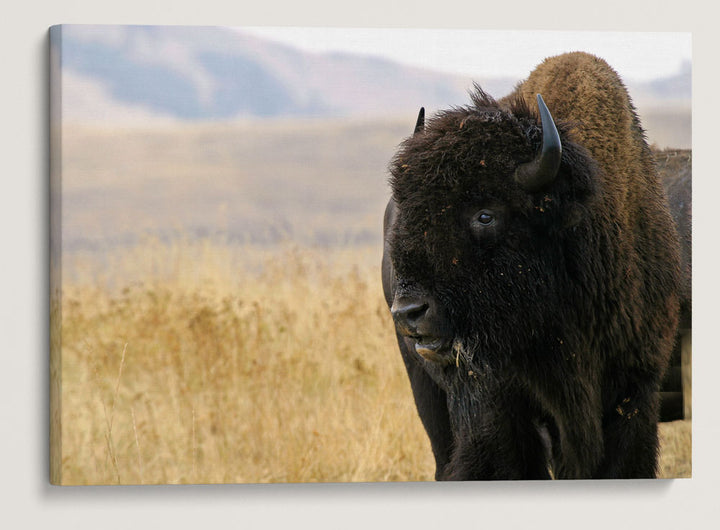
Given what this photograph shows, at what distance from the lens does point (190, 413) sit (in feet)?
11.0

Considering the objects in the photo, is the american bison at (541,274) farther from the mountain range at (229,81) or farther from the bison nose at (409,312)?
the mountain range at (229,81)

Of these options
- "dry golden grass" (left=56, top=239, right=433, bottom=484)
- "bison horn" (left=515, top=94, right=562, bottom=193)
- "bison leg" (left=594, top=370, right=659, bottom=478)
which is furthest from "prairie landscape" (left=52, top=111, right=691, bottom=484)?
"bison horn" (left=515, top=94, right=562, bottom=193)

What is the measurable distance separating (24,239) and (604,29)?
2.00 metres

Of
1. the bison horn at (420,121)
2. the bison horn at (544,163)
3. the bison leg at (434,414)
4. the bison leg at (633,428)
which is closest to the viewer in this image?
the bison horn at (544,163)

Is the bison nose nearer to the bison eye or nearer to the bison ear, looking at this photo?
the bison eye

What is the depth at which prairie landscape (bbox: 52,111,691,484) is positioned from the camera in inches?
125

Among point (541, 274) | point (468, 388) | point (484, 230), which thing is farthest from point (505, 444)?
point (484, 230)

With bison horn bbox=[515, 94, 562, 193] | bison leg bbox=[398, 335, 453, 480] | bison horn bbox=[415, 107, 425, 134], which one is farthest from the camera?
bison leg bbox=[398, 335, 453, 480]

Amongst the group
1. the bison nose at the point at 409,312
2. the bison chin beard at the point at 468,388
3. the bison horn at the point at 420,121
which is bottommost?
the bison chin beard at the point at 468,388

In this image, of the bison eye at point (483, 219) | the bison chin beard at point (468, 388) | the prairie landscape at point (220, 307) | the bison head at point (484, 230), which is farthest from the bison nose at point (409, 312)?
the prairie landscape at point (220, 307)

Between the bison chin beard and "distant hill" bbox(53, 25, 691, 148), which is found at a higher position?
"distant hill" bbox(53, 25, 691, 148)

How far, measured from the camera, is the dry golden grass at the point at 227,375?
3.18 m

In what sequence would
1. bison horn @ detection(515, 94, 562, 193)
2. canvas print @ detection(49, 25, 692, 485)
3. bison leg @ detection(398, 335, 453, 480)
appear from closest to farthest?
bison horn @ detection(515, 94, 562, 193) → canvas print @ detection(49, 25, 692, 485) → bison leg @ detection(398, 335, 453, 480)

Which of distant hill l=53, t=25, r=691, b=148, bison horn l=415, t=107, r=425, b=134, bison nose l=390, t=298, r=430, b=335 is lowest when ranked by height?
bison nose l=390, t=298, r=430, b=335
